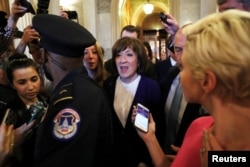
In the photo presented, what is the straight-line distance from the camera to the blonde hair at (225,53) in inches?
24.6

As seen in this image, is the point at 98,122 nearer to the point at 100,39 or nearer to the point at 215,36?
the point at 215,36

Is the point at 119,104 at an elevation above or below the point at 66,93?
below

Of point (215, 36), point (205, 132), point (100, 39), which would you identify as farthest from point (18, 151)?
point (100, 39)

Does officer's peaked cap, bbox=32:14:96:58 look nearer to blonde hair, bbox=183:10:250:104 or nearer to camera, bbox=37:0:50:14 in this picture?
blonde hair, bbox=183:10:250:104

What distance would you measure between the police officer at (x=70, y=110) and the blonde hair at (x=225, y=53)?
49 cm

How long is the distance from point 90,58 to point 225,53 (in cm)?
167

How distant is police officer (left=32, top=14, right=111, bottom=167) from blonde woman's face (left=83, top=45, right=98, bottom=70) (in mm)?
1012

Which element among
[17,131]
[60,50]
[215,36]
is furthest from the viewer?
[17,131]

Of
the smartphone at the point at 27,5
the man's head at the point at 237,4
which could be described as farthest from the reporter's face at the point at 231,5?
the smartphone at the point at 27,5

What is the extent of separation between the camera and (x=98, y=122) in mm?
1057

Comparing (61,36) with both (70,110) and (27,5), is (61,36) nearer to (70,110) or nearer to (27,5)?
(70,110)

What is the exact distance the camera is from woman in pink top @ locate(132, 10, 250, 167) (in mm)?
629

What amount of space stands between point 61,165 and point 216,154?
21.7 inches

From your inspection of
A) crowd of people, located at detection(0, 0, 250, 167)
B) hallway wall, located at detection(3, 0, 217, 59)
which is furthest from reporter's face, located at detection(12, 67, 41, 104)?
hallway wall, located at detection(3, 0, 217, 59)
